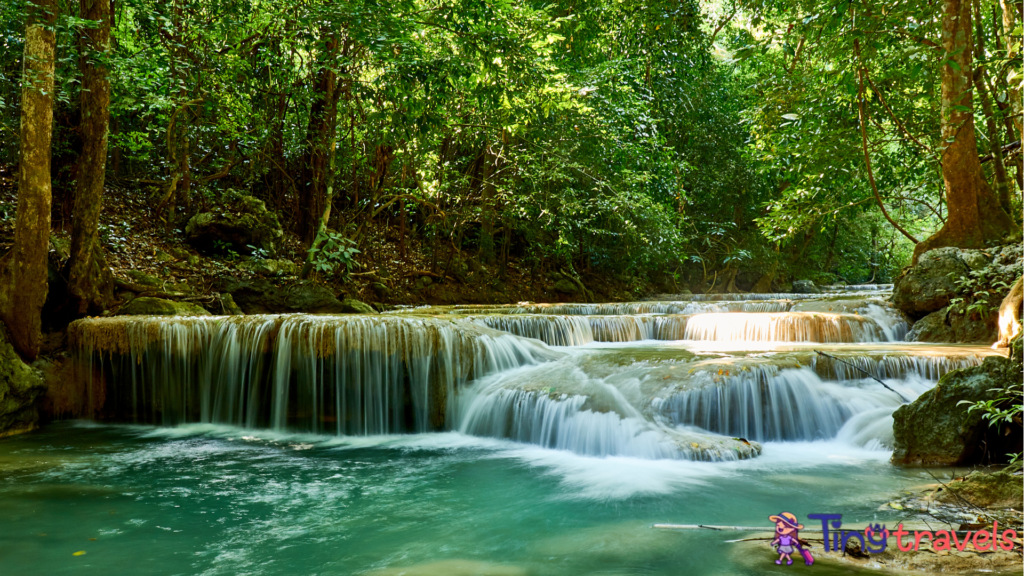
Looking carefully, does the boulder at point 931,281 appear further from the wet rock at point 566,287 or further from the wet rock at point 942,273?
the wet rock at point 566,287

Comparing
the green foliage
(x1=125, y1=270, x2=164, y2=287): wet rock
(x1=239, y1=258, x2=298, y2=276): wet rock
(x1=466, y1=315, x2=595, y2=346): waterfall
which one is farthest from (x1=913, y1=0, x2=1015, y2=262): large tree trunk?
(x1=125, y1=270, x2=164, y2=287): wet rock

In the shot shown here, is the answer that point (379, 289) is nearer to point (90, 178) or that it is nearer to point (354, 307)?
point (354, 307)

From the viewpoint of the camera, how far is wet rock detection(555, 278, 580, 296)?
1811 cm

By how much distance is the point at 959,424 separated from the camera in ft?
15.6

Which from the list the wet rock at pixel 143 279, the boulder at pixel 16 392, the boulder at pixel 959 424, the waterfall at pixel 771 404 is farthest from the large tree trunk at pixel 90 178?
the boulder at pixel 959 424

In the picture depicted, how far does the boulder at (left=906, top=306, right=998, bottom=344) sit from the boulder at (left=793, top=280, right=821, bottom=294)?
44.7ft

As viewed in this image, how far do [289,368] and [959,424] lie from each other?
21.4 feet

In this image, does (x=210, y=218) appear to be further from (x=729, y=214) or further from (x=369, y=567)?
(x=729, y=214)

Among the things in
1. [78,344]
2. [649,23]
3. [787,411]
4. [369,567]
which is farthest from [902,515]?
[78,344]

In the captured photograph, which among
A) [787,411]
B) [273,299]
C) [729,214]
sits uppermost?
[729,214]

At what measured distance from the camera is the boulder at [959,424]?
4.64 metres

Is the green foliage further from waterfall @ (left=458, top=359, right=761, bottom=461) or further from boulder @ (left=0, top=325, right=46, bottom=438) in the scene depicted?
waterfall @ (left=458, top=359, right=761, bottom=461)

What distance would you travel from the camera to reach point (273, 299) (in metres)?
11.3

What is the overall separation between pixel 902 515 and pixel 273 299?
33.1ft
